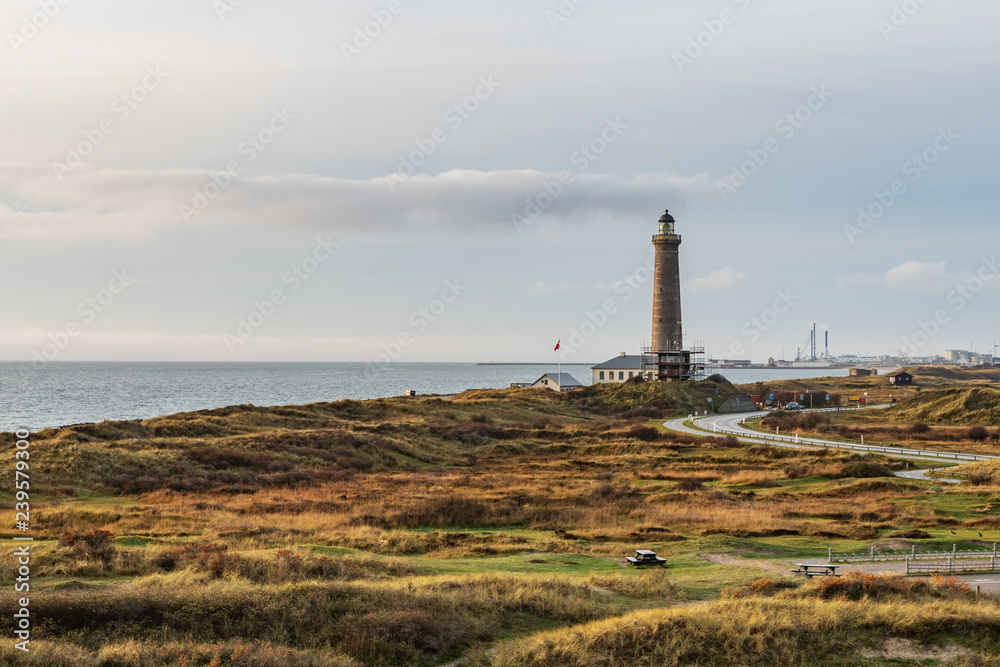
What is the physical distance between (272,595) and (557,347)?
106 metres

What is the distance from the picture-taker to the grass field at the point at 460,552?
53.0ft

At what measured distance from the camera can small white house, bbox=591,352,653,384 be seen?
138587 millimetres

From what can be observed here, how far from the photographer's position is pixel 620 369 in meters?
142

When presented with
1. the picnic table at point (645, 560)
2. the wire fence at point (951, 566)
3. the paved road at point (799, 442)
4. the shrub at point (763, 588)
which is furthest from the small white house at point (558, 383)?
the shrub at point (763, 588)

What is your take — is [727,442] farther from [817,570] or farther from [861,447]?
[817,570]

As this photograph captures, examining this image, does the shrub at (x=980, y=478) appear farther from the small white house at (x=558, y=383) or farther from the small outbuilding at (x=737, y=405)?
the small white house at (x=558, y=383)

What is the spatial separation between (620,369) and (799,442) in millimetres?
74949

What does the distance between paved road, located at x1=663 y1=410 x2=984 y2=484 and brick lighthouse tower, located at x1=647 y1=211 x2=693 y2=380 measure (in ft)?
80.5

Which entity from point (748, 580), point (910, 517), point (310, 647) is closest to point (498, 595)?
point (310, 647)

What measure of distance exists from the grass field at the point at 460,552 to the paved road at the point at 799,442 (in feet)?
14.4

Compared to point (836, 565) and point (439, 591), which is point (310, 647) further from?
point (836, 565)

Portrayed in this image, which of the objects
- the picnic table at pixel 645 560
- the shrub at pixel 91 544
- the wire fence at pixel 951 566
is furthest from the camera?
the picnic table at pixel 645 560

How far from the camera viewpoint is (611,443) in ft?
237

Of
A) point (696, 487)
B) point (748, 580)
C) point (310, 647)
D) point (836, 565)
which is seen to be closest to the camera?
point (310, 647)
